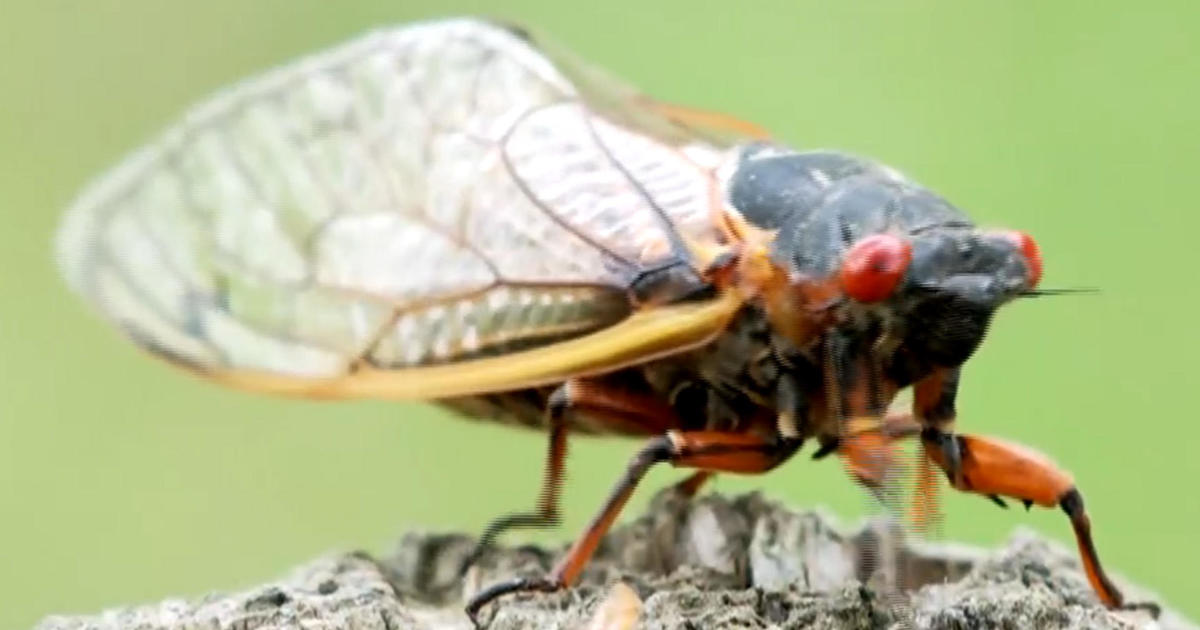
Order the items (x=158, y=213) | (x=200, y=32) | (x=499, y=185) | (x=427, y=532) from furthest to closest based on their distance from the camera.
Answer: (x=200, y=32), (x=158, y=213), (x=499, y=185), (x=427, y=532)

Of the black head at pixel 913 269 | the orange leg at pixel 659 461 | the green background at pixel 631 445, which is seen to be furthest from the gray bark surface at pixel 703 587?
the green background at pixel 631 445


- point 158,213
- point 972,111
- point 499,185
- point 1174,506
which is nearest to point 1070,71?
point 972,111

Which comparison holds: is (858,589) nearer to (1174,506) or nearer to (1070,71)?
(1174,506)

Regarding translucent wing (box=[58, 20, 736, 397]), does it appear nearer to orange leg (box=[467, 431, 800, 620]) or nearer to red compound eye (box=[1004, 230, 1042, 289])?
orange leg (box=[467, 431, 800, 620])

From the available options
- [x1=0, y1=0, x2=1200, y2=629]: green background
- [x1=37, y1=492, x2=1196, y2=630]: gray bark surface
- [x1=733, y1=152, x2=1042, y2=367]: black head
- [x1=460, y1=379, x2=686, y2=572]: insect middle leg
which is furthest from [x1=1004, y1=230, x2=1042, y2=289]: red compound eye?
[x1=0, y1=0, x2=1200, y2=629]: green background

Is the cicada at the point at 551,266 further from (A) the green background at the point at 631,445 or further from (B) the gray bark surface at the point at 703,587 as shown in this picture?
(A) the green background at the point at 631,445

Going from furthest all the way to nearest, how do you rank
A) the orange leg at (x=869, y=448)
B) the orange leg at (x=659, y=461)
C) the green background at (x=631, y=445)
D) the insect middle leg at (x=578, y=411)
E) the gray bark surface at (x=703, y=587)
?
1. the green background at (x=631, y=445)
2. the insect middle leg at (x=578, y=411)
3. the orange leg at (x=869, y=448)
4. the orange leg at (x=659, y=461)
5. the gray bark surface at (x=703, y=587)
